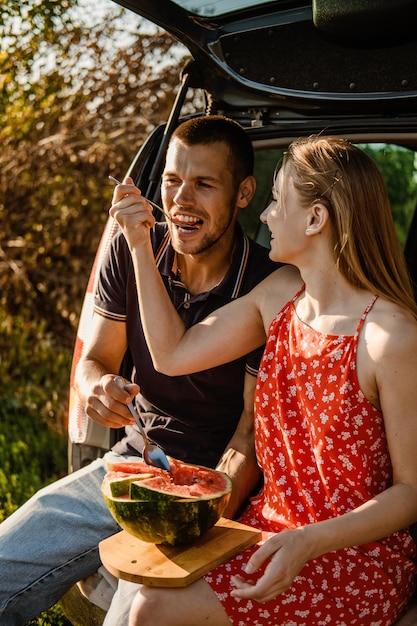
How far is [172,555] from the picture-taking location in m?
2.43

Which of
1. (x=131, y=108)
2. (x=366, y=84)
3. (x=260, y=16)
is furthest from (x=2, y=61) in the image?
(x=366, y=84)

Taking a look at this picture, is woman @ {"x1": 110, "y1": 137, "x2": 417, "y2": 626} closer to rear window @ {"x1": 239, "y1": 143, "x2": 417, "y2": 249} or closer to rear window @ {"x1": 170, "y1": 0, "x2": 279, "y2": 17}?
rear window @ {"x1": 170, "y1": 0, "x2": 279, "y2": 17}

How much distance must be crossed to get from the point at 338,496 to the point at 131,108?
4503 millimetres

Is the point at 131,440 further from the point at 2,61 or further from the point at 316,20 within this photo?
the point at 2,61

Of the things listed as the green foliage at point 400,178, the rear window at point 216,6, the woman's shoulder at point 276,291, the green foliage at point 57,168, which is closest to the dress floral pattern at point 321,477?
the woman's shoulder at point 276,291

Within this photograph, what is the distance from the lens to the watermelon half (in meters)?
2.40

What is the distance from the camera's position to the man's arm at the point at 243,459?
9.76ft

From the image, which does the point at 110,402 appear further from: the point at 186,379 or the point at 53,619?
the point at 53,619

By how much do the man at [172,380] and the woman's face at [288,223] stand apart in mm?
492

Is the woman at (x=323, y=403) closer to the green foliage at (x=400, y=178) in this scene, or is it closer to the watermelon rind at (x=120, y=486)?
the watermelon rind at (x=120, y=486)

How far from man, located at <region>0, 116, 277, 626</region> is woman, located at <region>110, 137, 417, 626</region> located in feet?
0.84

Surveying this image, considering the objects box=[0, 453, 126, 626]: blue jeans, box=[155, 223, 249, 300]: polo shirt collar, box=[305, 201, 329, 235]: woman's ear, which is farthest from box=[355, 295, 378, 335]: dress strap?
box=[0, 453, 126, 626]: blue jeans

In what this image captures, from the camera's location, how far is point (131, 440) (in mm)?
3348

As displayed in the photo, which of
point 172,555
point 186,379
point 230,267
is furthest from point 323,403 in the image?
point 230,267
